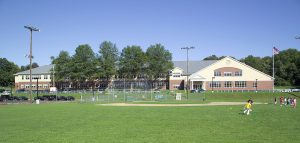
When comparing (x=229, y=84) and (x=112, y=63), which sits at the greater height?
(x=112, y=63)

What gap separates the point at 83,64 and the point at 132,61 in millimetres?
14411

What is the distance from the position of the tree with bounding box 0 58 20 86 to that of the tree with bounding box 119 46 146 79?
4053 centimetres

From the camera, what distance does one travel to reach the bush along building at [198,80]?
305 ft

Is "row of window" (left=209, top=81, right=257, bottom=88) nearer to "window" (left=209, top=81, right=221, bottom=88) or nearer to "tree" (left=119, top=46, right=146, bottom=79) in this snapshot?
"window" (left=209, top=81, right=221, bottom=88)

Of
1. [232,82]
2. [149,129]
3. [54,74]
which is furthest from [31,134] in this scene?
[54,74]

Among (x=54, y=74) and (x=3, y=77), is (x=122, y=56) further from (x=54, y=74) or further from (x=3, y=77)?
(x=3, y=77)

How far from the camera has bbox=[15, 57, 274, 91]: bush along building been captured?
92938 millimetres

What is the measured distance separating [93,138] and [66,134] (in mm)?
2242

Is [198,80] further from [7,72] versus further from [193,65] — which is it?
[7,72]

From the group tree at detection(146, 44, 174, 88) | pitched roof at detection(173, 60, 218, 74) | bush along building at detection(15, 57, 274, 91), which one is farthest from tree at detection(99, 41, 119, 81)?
pitched roof at detection(173, 60, 218, 74)

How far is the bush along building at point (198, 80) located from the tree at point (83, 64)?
651 centimetres

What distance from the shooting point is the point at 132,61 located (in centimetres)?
9825

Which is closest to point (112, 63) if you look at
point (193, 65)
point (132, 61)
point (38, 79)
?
point (132, 61)

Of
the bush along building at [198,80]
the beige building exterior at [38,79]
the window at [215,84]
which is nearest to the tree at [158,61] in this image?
the bush along building at [198,80]
